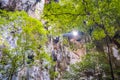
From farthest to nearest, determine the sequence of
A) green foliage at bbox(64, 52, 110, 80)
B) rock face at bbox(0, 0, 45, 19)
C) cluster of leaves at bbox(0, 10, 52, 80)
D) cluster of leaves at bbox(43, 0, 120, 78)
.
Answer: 1. rock face at bbox(0, 0, 45, 19)
2. green foliage at bbox(64, 52, 110, 80)
3. cluster of leaves at bbox(0, 10, 52, 80)
4. cluster of leaves at bbox(43, 0, 120, 78)

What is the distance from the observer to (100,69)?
714 inches

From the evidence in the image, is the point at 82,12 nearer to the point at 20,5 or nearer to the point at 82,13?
the point at 82,13

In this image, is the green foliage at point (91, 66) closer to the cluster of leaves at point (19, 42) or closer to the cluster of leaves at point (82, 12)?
the cluster of leaves at point (19, 42)

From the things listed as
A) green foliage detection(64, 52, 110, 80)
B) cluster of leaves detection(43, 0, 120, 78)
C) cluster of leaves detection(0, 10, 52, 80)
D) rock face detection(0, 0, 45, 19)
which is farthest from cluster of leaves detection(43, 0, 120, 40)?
rock face detection(0, 0, 45, 19)

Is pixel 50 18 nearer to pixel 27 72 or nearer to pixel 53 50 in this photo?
pixel 27 72

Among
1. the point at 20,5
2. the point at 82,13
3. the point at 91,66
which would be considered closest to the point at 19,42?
the point at 82,13

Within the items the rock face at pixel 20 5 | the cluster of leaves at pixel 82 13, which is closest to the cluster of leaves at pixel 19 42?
the cluster of leaves at pixel 82 13

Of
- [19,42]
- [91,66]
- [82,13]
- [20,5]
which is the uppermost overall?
[20,5]

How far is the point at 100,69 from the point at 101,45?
3.81m

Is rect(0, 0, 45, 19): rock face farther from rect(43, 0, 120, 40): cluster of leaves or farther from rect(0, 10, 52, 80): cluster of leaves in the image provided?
rect(43, 0, 120, 40): cluster of leaves

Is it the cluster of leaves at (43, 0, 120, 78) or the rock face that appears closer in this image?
the cluster of leaves at (43, 0, 120, 78)

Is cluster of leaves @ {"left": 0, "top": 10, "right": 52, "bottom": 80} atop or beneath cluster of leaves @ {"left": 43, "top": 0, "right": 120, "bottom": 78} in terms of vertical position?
beneath

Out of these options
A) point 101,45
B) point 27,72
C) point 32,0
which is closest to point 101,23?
point 101,45

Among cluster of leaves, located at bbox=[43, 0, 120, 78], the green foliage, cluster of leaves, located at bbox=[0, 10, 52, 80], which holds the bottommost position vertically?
the green foliage
